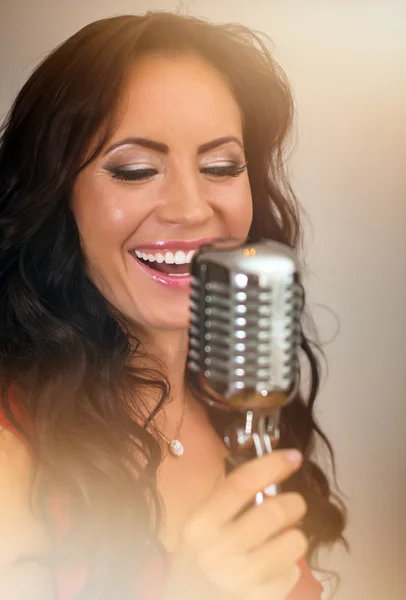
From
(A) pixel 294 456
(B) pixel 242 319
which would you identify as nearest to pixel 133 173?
(B) pixel 242 319

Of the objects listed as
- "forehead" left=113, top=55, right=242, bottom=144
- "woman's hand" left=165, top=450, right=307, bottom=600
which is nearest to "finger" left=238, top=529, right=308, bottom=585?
"woman's hand" left=165, top=450, right=307, bottom=600

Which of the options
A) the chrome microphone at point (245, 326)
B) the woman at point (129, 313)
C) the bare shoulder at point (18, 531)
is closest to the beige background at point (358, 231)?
the woman at point (129, 313)

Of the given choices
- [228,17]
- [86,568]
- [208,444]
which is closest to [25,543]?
[86,568]

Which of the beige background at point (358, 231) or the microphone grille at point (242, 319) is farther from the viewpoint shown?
the beige background at point (358, 231)

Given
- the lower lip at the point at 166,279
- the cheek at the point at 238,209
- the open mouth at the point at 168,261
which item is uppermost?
the cheek at the point at 238,209

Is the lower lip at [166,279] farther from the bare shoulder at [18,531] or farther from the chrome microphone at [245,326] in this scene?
the bare shoulder at [18,531]

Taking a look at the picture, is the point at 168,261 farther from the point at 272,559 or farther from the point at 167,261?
the point at 272,559

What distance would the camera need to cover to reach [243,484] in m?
0.59

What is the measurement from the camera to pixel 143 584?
0.65 meters

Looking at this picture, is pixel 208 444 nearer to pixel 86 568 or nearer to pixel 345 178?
pixel 86 568

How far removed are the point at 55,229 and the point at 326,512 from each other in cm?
37

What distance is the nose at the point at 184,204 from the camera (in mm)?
623

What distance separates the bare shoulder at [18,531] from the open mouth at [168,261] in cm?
19

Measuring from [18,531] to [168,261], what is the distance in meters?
0.27
